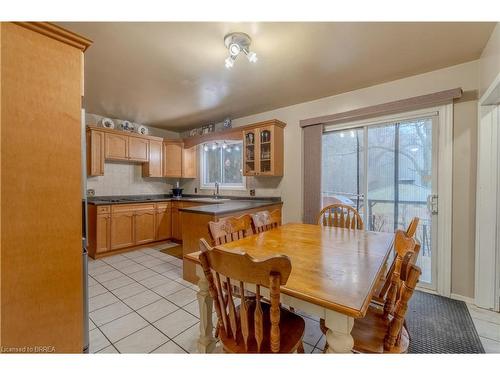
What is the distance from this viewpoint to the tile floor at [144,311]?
5.37 ft

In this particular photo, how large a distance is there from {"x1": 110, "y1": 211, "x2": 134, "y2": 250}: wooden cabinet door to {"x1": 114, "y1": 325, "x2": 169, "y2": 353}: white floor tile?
89.7 inches

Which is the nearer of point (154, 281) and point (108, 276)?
point (154, 281)

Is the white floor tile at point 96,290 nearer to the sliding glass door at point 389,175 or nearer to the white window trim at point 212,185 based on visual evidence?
the white window trim at point 212,185

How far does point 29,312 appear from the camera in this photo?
1158mm

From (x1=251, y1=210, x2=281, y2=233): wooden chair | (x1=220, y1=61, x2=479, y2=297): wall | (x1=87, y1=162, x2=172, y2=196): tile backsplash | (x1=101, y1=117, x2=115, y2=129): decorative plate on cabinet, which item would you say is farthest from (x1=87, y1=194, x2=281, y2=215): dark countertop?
Answer: (x1=220, y1=61, x2=479, y2=297): wall

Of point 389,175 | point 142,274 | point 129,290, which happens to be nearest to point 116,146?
point 142,274

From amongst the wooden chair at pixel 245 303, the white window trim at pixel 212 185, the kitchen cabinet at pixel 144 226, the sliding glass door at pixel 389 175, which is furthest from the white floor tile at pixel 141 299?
the sliding glass door at pixel 389 175

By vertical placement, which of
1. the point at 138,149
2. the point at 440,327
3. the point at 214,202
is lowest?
the point at 440,327

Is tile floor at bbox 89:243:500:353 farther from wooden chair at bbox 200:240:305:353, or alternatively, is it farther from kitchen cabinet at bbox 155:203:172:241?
kitchen cabinet at bbox 155:203:172:241

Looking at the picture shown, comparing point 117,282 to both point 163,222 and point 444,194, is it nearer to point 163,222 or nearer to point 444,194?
point 163,222

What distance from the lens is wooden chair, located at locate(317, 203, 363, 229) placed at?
2311 mm

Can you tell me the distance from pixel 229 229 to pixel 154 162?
3.38 meters

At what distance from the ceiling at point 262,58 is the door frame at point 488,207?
64 cm

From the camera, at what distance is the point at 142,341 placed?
166cm
